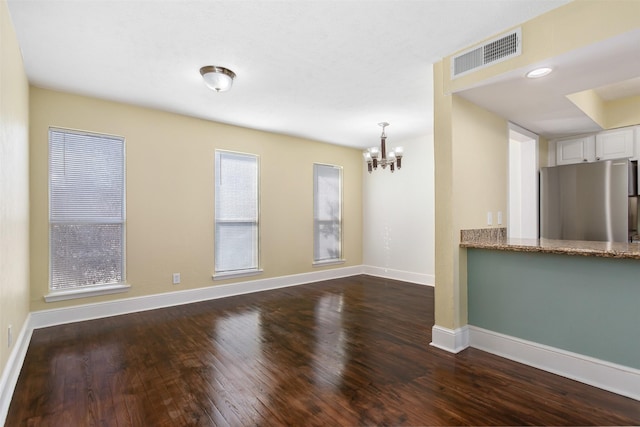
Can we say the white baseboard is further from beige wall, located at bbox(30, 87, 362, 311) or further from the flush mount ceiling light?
the flush mount ceiling light

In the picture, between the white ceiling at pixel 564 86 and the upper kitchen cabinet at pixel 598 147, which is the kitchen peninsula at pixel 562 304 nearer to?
the white ceiling at pixel 564 86

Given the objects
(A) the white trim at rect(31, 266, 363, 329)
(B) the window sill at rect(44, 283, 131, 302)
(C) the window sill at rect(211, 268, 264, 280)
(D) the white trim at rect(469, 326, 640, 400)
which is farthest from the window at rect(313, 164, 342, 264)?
(D) the white trim at rect(469, 326, 640, 400)

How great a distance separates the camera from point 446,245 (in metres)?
2.92

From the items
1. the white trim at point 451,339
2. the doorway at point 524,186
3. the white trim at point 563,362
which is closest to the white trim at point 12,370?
the white trim at point 451,339

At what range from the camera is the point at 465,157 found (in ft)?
9.89

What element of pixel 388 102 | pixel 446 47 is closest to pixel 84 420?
pixel 446 47

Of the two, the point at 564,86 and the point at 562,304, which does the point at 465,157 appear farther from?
the point at 562,304

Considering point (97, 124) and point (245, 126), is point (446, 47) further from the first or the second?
point (97, 124)

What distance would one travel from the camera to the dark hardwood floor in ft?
6.37

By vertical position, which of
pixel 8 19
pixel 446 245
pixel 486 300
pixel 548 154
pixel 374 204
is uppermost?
pixel 8 19

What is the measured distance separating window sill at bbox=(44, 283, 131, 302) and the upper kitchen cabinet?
6.16 metres

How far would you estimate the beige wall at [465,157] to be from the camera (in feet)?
7.45

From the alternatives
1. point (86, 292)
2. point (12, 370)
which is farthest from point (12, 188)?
point (86, 292)

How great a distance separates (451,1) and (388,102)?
6.06 feet
